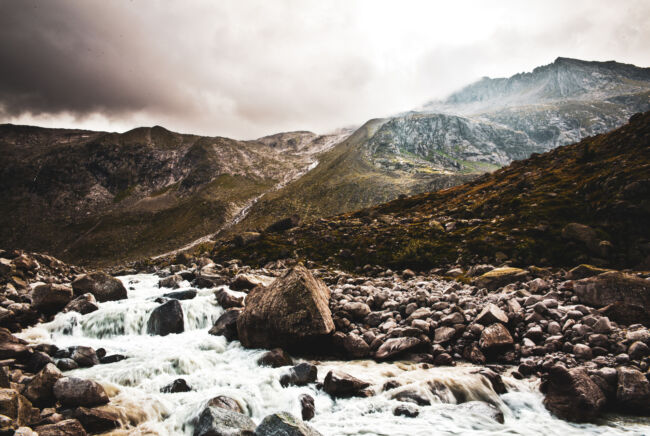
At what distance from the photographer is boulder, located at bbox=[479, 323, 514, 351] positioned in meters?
13.4

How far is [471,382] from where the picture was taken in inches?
434

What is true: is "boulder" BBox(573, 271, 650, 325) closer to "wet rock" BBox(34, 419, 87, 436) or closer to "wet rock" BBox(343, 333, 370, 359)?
"wet rock" BBox(343, 333, 370, 359)

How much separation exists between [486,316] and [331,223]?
38.1 m

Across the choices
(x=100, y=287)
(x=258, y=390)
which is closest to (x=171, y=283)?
(x=100, y=287)

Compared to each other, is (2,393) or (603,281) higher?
(603,281)

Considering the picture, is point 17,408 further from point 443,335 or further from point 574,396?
point 574,396

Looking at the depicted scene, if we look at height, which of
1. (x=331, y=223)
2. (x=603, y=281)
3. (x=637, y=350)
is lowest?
(x=637, y=350)

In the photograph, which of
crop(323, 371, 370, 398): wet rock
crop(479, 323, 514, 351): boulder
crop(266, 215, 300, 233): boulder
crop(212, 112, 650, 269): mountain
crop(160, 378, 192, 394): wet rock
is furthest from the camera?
crop(266, 215, 300, 233): boulder

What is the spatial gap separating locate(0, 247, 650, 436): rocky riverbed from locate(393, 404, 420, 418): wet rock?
41mm

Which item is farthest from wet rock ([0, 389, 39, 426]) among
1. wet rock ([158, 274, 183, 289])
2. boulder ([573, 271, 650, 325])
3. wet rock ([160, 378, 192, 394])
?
boulder ([573, 271, 650, 325])

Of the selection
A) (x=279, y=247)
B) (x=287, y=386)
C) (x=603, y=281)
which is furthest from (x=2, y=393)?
(x=279, y=247)

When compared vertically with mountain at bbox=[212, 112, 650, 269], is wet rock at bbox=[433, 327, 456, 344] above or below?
below

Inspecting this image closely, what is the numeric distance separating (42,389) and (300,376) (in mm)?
8694

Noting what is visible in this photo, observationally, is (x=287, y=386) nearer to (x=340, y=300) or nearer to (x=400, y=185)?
(x=340, y=300)
